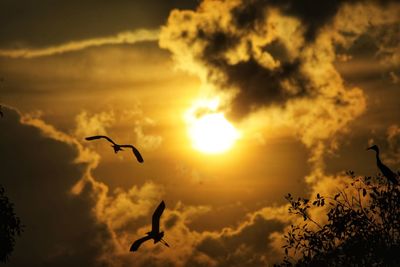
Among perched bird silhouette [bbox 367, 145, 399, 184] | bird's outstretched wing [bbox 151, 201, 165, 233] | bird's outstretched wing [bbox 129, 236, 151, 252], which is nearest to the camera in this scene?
bird's outstretched wing [bbox 129, 236, 151, 252]

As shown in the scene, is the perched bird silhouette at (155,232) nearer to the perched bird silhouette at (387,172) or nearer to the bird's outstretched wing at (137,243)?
the bird's outstretched wing at (137,243)

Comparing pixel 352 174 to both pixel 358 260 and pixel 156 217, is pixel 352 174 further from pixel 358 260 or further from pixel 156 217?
pixel 156 217

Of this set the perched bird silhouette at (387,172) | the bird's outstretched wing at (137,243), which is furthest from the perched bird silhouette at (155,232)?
the perched bird silhouette at (387,172)

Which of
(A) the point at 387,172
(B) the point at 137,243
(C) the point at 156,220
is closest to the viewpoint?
(B) the point at 137,243

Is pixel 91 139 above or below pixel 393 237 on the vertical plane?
above

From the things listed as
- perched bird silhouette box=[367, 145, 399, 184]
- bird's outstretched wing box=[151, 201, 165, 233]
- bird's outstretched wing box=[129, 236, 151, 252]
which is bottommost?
bird's outstretched wing box=[129, 236, 151, 252]

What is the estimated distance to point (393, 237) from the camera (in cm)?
3609

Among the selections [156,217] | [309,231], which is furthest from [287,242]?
[156,217]

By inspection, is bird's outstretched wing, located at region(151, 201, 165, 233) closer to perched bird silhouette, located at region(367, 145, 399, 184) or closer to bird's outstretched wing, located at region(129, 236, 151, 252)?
bird's outstretched wing, located at region(129, 236, 151, 252)

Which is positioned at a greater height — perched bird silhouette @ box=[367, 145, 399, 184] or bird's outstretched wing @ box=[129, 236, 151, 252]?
perched bird silhouette @ box=[367, 145, 399, 184]

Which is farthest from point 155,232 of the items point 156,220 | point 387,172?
point 387,172

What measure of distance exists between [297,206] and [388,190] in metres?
5.21

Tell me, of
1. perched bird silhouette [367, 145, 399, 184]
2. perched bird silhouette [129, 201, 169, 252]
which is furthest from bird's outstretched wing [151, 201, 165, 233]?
perched bird silhouette [367, 145, 399, 184]

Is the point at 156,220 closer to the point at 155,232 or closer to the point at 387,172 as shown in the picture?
the point at 155,232
